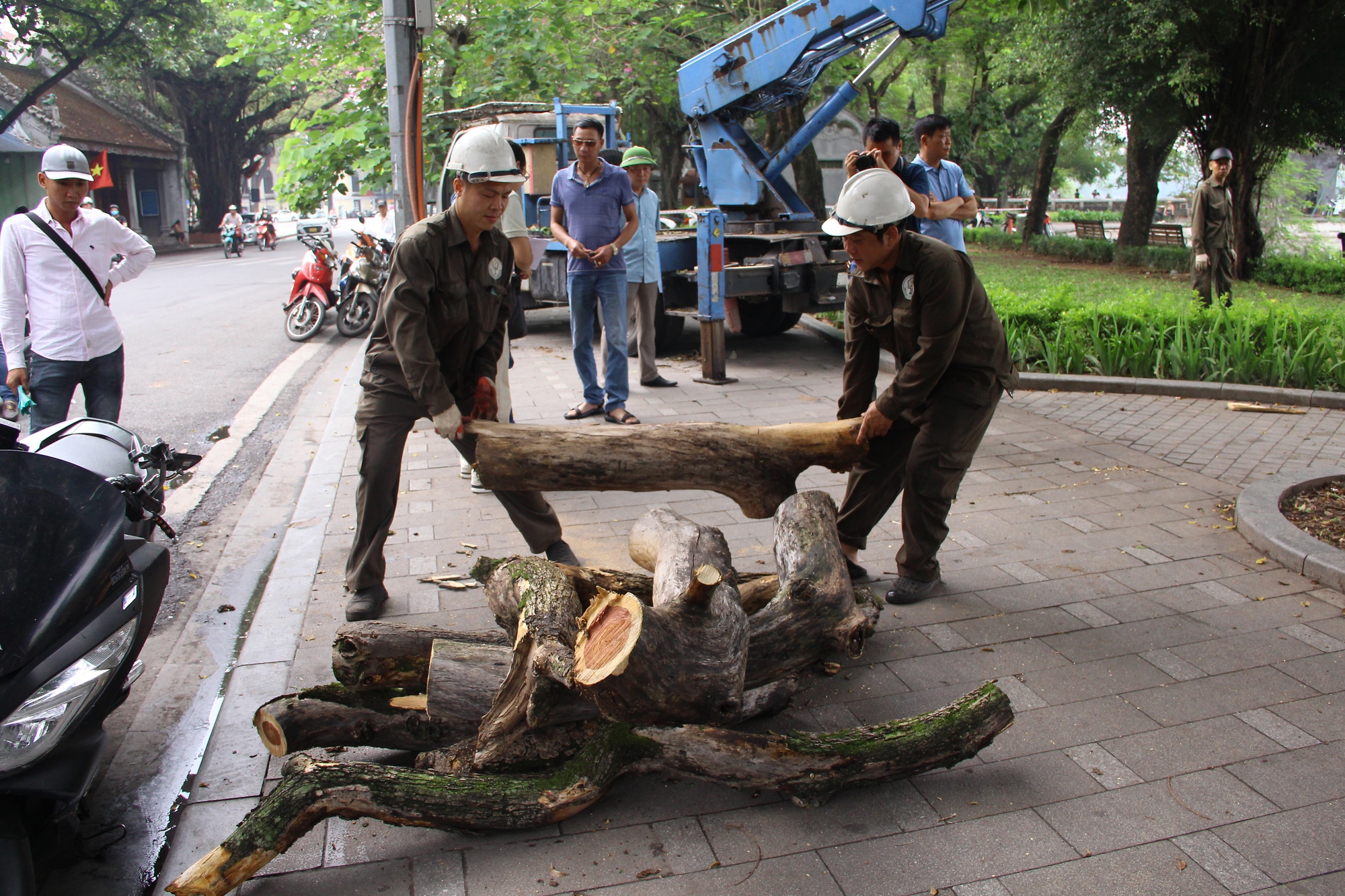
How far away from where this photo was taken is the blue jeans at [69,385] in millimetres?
4969

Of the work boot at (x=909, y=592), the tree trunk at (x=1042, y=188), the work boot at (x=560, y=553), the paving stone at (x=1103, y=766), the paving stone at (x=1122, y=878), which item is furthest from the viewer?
the tree trunk at (x=1042, y=188)

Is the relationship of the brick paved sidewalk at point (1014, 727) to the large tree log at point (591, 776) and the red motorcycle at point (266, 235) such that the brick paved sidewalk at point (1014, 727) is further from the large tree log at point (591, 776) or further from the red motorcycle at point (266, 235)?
the red motorcycle at point (266, 235)

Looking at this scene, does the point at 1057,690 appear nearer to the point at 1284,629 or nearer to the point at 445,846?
the point at 1284,629

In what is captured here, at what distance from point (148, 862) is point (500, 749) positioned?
1002mm

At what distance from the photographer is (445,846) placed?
271cm

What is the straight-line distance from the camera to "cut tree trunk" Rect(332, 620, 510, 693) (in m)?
3.14

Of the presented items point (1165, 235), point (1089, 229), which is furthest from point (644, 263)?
point (1089, 229)

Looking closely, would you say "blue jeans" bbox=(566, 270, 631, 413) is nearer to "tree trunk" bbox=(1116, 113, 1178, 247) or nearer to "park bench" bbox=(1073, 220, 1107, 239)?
"tree trunk" bbox=(1116, 113, 1178, 247)

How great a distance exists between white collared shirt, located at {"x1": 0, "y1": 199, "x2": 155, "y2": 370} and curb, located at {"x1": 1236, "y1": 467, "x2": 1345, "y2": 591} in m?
5.75

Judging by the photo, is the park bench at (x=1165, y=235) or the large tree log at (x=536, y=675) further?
the park bench at (x=1165, y=235)

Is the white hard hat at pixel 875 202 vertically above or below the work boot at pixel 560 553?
above

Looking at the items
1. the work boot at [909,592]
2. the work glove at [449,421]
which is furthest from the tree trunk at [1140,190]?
the work glove at [449,421]

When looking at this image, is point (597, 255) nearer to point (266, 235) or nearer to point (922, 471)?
point (922, 471)

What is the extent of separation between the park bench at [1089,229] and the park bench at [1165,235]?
6.43ft
